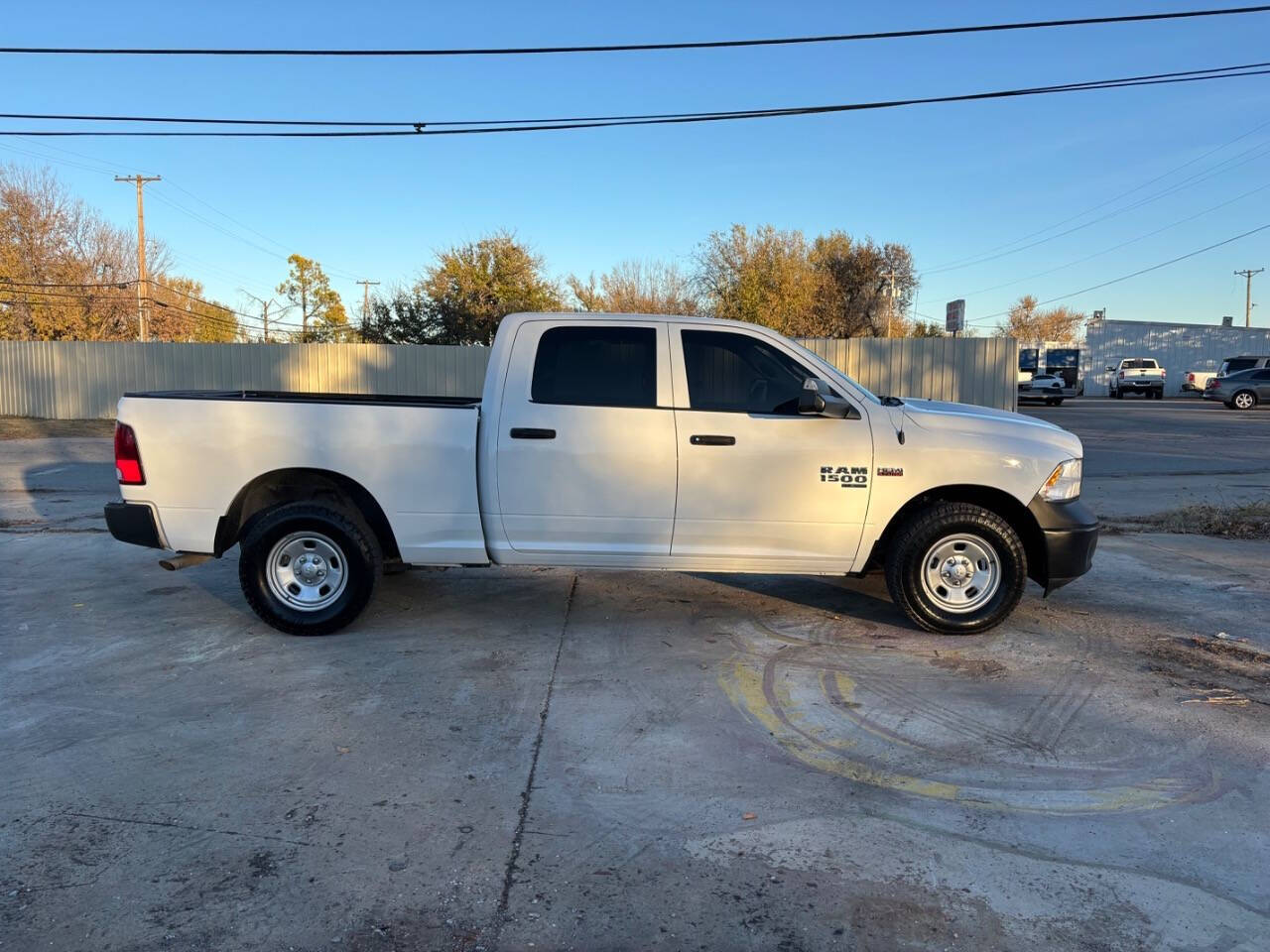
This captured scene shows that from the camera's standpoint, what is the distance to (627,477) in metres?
5.24

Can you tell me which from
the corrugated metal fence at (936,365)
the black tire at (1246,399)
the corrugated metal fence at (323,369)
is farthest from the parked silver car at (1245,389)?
the corrugated metal fence at (323,369)

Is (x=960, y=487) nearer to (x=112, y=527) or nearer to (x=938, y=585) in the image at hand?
(x=938, y=585)

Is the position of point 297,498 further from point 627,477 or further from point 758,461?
point 758,461

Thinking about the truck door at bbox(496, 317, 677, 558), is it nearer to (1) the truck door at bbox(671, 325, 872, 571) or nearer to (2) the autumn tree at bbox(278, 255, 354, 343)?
(1) the truck door at bbox(671, 325, 872, 571)

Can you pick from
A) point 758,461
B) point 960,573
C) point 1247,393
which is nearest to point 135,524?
point 758,461

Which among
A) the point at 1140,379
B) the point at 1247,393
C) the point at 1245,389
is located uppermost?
the point at 1140,379

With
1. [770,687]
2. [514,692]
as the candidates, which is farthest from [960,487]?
[514,692]

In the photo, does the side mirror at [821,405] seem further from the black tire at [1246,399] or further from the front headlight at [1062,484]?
the black tire at [1246,399]

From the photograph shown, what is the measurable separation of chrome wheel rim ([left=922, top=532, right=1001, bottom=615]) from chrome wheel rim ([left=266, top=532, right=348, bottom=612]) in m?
3.80

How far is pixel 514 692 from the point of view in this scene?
14.8 ft

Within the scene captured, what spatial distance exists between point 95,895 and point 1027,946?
2997 mm

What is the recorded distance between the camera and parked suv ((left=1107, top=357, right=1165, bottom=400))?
44656 mm

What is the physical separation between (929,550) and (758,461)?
1.25 meters

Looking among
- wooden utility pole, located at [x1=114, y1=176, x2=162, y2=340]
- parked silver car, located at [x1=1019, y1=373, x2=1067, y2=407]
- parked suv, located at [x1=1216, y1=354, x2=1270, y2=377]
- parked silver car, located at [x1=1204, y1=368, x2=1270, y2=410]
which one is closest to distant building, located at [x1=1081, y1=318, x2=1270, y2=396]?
parked suv, located at [x1=1216, y1=354, x2=1270, y2=377]
